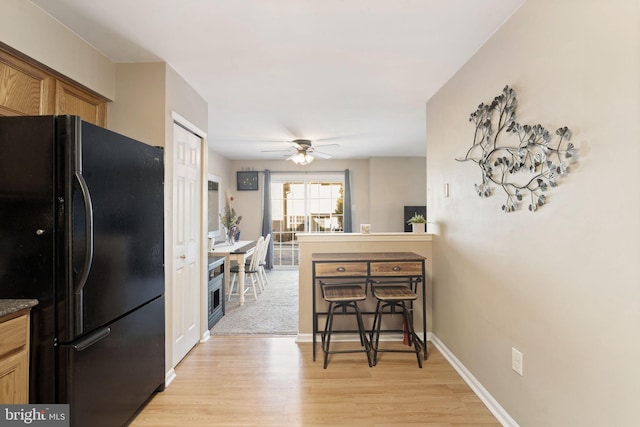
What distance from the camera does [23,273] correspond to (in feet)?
4.65

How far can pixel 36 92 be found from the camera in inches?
71.4

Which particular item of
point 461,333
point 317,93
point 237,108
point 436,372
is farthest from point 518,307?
point 237,108

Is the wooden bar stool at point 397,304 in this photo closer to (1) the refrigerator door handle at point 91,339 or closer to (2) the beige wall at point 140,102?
(1) the refrigerator door handle at point 91,339

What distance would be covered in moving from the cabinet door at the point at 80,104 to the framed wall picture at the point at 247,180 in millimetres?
4419

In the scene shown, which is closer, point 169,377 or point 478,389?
point 478,389

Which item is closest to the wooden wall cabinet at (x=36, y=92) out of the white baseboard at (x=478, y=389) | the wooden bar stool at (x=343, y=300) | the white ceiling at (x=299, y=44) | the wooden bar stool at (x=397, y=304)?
the white ceiling at (x=299, y=44)

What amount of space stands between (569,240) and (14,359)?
2.48 metres

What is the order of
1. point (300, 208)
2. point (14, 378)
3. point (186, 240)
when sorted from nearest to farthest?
point (14, 378)
point (186, 240)
point (300, 208)

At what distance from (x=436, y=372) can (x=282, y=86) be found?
2.77 m

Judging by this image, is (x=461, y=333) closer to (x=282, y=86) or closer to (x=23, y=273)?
(x=282, y=86)

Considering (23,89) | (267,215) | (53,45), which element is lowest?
(267,215)

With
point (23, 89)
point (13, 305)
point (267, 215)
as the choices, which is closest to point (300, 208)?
point (267, 215)

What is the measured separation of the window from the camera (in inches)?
270

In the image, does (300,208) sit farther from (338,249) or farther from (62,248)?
(62,248)
